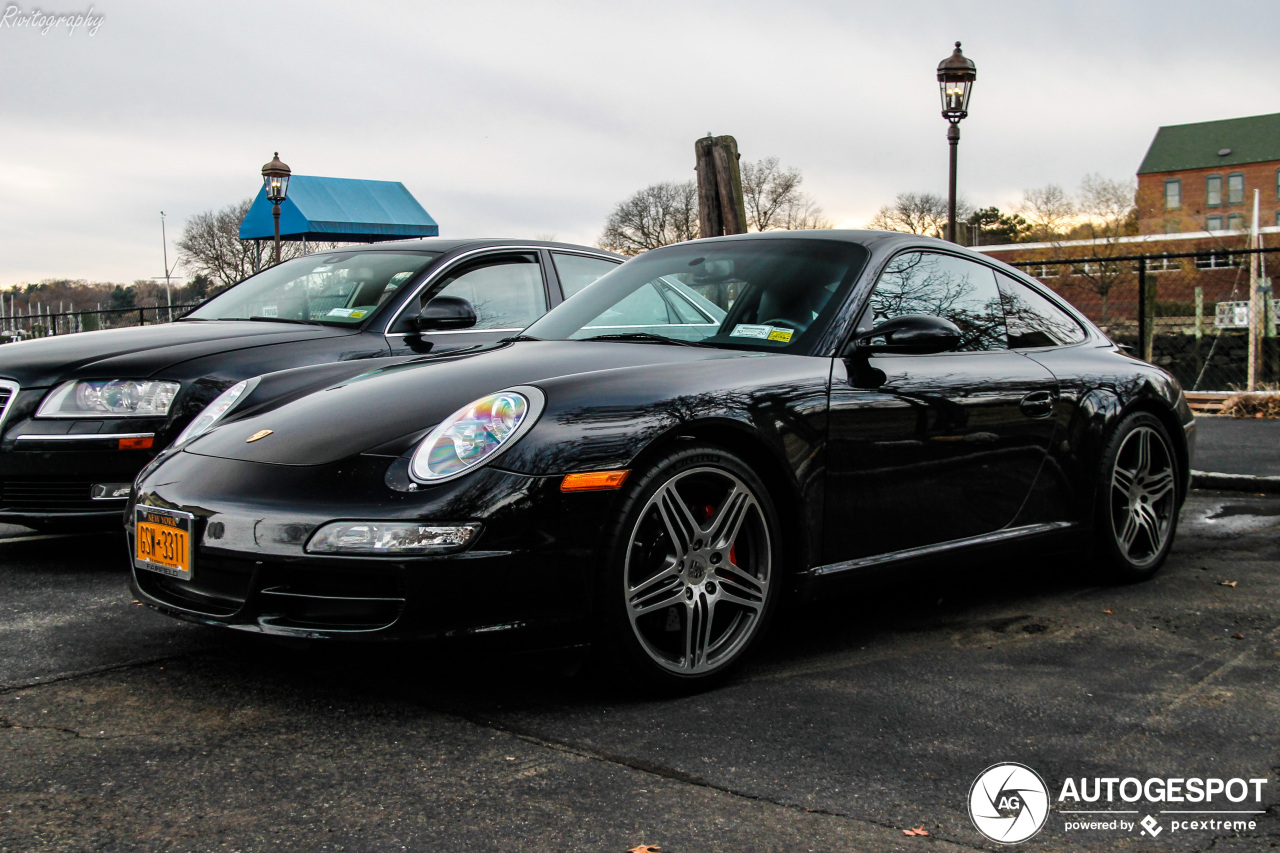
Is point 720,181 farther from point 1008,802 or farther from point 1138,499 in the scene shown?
point 1008,802

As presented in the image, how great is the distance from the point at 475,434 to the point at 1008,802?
1507 mm

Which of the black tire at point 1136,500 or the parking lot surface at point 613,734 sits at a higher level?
Result: the black tire at point 1136,500

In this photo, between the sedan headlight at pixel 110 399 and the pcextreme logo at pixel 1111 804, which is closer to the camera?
the pcextreme logo at pixel 1111 804

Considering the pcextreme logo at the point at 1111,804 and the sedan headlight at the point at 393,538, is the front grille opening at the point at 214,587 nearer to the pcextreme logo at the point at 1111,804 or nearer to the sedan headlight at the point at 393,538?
the sedan headlight at the point at 393,538

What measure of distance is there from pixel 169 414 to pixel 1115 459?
375 centimetres

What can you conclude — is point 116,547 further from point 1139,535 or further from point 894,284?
point 1139,535

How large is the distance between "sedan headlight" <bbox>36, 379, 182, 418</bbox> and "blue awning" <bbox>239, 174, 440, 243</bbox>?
29.1 metres

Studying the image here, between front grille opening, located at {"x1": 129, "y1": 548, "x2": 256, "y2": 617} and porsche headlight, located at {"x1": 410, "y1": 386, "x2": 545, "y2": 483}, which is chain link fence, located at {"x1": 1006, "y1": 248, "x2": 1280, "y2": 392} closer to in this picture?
porsche headlight, located at {"x1": 410, "y1": 386, "x2": 545, "y2": 483}

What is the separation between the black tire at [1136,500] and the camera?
452 centimetres

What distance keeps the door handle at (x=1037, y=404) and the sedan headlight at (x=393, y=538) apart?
7.26 ft

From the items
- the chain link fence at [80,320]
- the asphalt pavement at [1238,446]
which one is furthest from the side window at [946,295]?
the chain link fence at [80,320]

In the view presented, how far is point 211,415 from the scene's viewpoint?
12.8ft

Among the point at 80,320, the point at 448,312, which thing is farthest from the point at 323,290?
the point at 80,320

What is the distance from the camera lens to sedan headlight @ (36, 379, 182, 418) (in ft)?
15.5
